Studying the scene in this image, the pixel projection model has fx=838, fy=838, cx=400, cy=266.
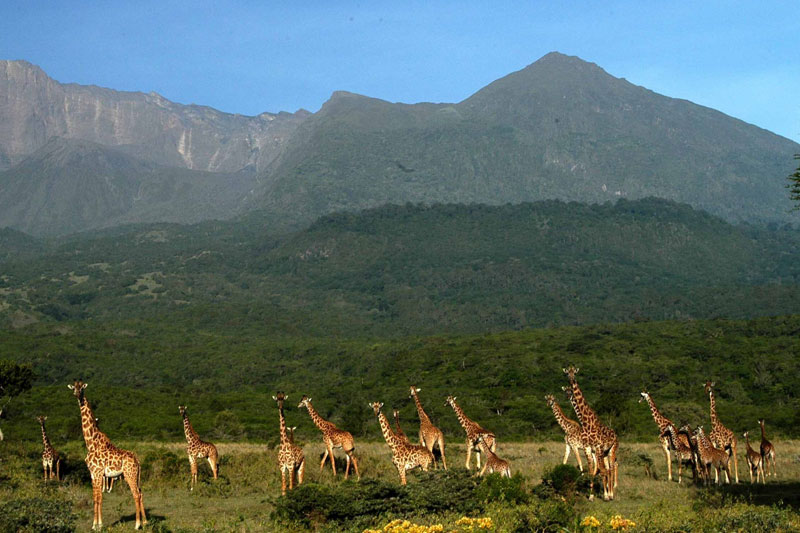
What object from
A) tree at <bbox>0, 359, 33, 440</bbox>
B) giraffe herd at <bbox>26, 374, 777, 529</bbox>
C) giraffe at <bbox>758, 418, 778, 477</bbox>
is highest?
tree at <bbox>0, 359, 33, 440</bbox>

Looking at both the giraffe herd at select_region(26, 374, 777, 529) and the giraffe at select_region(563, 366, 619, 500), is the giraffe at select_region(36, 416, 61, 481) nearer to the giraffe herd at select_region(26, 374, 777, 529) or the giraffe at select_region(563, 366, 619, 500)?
the giraffe herd at select_region(26, 374, 777, 529)

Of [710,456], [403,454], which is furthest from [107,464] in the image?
[710,456]

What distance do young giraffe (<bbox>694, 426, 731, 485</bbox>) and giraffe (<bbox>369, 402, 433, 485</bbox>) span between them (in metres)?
7.86

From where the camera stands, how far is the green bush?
676 inches

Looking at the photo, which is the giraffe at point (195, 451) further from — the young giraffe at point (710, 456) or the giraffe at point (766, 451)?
the giraffe at point (766, 451)

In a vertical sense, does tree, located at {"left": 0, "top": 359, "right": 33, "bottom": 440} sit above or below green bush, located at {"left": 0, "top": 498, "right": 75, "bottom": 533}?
above

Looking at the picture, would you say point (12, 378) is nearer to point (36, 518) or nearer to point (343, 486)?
point (36, 518)

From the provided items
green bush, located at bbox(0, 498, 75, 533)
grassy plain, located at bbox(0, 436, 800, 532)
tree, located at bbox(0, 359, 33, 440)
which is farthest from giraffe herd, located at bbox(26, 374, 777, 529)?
tree, located at bbox(0, 359, 33, 440)

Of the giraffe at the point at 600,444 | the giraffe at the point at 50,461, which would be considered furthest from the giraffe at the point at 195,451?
the giraffe at the point at 600,444

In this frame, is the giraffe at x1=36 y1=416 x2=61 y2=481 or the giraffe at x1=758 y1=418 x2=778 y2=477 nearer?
the giraffe at x1=758 y1=418 x2=778 y2=477

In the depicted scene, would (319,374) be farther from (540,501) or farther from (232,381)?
(540,501)

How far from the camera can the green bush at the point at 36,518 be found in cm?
1717

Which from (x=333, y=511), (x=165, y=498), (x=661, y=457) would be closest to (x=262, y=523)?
(x=333, y=511)

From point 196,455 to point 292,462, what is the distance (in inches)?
160
